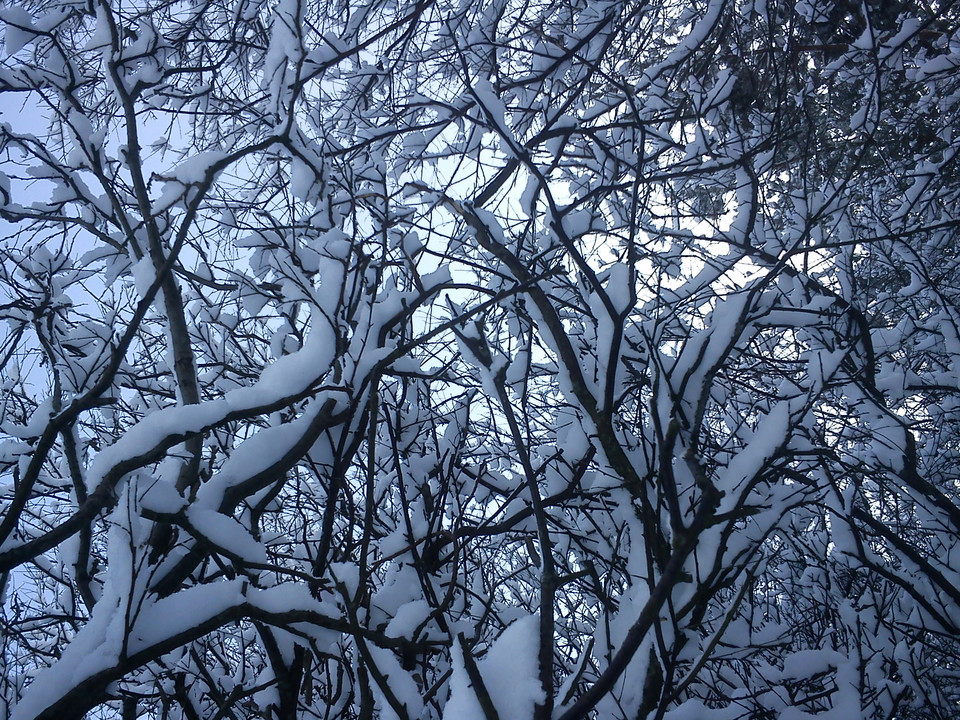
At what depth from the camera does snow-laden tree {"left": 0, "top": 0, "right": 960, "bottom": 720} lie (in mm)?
1386

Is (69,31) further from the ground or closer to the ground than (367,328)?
further from the ground

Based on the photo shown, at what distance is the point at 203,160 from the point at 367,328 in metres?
0.74

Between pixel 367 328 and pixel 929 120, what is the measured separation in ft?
17.5

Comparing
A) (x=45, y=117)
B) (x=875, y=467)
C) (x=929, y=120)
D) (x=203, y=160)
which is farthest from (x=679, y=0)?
(x=45, y=117)

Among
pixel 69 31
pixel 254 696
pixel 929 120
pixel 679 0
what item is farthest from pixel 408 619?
pixel 929 120

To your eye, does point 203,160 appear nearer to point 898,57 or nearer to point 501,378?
point 501,378

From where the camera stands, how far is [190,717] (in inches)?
69.4

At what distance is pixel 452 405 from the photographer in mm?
3410

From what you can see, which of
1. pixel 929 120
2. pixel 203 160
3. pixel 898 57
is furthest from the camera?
pixel 929 120

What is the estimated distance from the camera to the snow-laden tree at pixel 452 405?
1.39 m

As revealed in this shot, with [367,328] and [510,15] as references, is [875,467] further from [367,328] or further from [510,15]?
[510,15]

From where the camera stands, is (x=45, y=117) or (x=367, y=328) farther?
(x=45, y=117)

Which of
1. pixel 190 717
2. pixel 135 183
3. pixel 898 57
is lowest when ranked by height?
pixel 190 717

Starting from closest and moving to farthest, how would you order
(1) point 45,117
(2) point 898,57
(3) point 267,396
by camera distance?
(3) point 267,396, (1) point 45,117, (2) point 898,57
